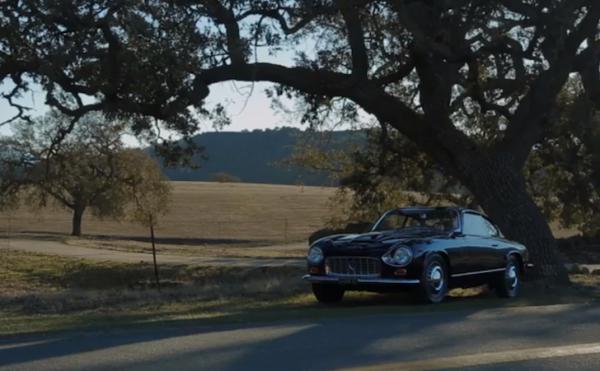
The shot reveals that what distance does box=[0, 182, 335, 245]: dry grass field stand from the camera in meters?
61.4

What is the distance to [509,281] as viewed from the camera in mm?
16109

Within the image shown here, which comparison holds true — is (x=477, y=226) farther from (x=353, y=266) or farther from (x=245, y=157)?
(x=245, y=157)

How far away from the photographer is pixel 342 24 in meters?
20.7

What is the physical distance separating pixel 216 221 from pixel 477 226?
181 feet

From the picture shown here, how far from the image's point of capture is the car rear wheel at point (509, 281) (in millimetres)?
15922

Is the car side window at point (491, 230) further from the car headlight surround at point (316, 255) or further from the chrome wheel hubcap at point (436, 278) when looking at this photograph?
the car headlight surround at point (316, 255)

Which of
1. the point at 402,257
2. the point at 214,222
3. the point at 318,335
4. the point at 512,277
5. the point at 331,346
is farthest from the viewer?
the point at 214,222

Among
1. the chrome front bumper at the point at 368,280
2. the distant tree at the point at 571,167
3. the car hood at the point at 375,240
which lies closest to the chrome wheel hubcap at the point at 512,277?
the car hood at the point at 375,240

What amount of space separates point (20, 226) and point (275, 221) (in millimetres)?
18782

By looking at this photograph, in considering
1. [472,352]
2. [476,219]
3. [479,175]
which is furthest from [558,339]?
[479,175]

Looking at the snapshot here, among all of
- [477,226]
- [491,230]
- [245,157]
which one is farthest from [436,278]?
[245,157]

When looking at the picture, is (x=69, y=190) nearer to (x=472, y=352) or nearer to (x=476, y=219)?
(x=476, y=219)

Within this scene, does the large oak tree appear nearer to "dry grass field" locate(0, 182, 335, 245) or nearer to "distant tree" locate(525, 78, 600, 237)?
"distant tree" locate(525, 78, 600, 237)

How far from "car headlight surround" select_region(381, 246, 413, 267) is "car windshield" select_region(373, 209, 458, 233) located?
152 centimetres
